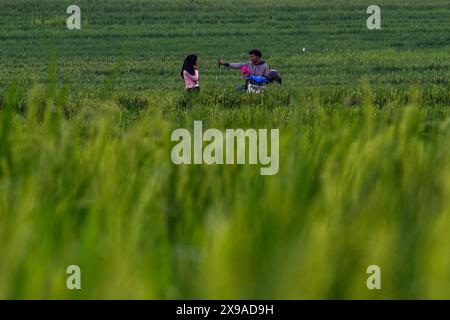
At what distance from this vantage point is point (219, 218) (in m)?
2.00

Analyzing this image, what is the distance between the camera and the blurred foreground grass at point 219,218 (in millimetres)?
1860

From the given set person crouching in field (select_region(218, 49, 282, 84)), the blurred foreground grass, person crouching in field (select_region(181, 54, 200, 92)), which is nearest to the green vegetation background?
the blurred foreground grass

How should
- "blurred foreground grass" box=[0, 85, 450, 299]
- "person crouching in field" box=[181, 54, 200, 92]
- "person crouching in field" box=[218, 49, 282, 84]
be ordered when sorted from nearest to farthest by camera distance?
"blurred foreground grass" box=[0, 85, 450, 299] < "person crouching in field" box=[218, 49, 282, 84] < "person crouching in field" box=[181, 54, 200, 92]

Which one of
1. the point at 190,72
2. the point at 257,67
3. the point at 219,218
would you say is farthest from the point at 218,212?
the point at 190,72

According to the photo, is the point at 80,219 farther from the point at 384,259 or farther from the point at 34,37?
the point at 34,37

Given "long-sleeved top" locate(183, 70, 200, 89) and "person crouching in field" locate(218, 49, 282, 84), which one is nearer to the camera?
"person crouching in field" locate(218, 49, 282, 84)

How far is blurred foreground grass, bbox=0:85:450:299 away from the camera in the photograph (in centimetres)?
186

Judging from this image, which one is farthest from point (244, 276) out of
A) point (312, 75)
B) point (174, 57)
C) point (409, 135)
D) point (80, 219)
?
point (174, 57)

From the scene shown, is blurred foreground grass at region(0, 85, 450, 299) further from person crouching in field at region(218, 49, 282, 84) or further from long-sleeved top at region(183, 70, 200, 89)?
long-sleeved top at region(183, 70, 200, 89)

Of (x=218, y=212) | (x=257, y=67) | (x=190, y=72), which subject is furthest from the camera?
(x=190, y=72)

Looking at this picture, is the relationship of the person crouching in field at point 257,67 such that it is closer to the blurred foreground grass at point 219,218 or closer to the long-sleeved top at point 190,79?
the long-sleeved top at point 190,79

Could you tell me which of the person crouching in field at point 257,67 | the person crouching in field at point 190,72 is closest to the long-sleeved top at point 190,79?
the person crouching in field at point 190,72

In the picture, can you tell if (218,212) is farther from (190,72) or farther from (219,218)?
(190,72)

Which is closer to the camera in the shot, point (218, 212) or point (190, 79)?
point (218, 212)
